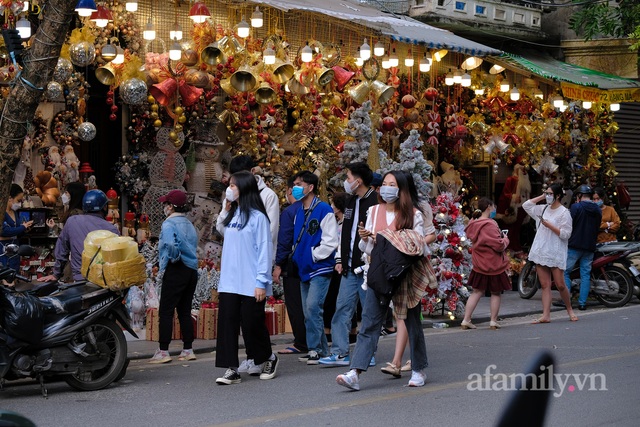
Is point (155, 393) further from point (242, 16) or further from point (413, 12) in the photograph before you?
point (413, 12)

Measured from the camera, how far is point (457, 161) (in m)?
17.8

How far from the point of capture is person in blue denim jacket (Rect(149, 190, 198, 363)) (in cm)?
943

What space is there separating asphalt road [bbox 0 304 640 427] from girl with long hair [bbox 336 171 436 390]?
1.21ft

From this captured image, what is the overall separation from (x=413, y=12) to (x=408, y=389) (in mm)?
10869

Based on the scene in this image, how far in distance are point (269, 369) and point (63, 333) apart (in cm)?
183

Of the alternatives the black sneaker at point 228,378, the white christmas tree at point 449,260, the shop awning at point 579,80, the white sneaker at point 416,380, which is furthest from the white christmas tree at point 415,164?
the black sneaker at point 228,378

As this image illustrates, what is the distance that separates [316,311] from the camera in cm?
936

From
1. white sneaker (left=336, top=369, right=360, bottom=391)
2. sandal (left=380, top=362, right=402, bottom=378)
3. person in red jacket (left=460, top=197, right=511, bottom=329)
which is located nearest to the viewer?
white sneaker (left=336, top=369, right=360, bottom=391)

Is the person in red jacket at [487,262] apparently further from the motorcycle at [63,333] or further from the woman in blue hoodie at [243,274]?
the motorcycle at [63,333]

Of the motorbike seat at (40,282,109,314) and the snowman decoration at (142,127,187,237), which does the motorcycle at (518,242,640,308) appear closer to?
the snowman decoration at (142,127,187,237)

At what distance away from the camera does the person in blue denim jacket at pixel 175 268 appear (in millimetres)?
9430

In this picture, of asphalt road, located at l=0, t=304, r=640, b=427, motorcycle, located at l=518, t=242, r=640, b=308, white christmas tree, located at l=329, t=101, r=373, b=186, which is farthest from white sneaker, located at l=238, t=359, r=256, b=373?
motorcycle, located at l=518, t=242, r=640, b=308

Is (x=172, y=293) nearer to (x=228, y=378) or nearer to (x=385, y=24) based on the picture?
(x=228, y=378)

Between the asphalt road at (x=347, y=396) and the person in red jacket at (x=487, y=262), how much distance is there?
1.85 meters
